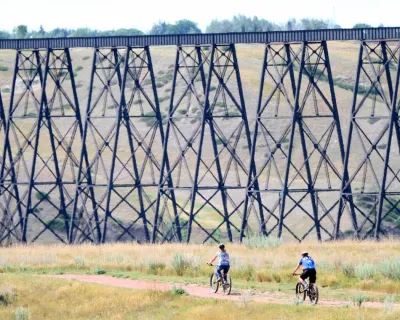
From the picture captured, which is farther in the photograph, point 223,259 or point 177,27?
point 177,27

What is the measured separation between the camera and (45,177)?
213ft

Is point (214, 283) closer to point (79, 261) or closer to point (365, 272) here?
point (365, 272)

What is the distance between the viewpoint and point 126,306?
26328 mm

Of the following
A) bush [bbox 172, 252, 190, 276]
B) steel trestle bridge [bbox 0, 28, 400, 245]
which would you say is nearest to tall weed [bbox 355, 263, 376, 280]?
bush [bbox 172, 252, 190, 276]

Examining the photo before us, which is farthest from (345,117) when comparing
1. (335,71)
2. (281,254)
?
(281,254)

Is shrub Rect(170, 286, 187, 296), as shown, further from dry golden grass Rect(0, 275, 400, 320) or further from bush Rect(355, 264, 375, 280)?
bush Rect(355, 264, 375, 280)

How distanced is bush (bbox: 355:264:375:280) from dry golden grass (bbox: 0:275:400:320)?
3.88 m

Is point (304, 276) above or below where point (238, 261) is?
below

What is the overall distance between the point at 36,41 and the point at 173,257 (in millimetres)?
14648

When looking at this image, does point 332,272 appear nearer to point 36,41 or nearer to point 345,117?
point 36,41

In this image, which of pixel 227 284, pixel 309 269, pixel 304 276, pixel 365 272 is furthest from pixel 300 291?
pixel 365 272

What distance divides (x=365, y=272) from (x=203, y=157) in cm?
4606

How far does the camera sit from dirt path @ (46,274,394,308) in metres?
25.3

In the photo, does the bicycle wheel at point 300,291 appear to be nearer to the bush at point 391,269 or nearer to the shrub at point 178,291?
the shrub at point 178,291
